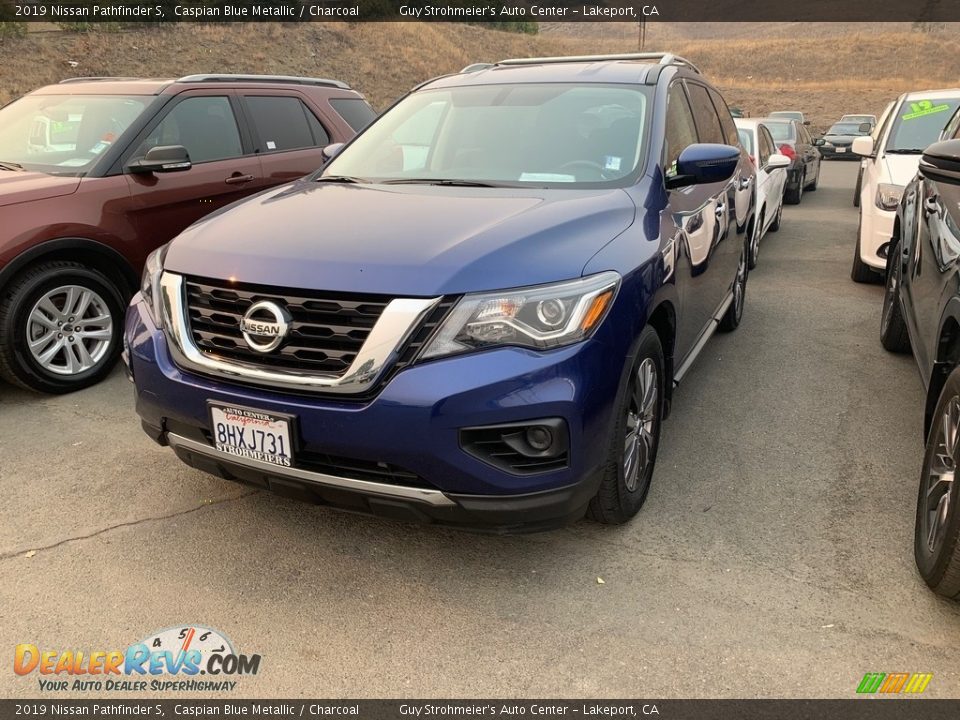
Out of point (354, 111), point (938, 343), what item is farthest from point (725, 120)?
point (354, 111)

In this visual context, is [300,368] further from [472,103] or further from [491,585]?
[472,103]

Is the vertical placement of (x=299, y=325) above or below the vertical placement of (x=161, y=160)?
below

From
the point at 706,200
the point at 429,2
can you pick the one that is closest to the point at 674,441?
the point at 706,200

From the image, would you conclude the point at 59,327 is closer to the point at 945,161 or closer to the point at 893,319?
the point at 945,161

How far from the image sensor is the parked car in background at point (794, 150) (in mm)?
12141

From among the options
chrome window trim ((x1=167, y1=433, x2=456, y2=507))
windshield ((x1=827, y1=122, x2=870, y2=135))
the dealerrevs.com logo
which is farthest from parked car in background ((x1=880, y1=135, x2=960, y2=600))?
windshield ((x1=827, y1=122, x2=870, y2=135))

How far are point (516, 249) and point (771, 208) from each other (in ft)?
25.7

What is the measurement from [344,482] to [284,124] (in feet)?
14.7

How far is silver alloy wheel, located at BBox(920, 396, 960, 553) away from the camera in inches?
103

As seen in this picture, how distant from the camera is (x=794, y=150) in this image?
40.1 ft

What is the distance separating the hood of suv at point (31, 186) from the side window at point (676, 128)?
3.47 meters

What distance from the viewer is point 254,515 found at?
3.29m

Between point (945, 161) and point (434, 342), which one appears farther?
point (945, 161)

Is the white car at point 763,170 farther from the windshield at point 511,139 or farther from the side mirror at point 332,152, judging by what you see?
the side mirror at point 332,152
